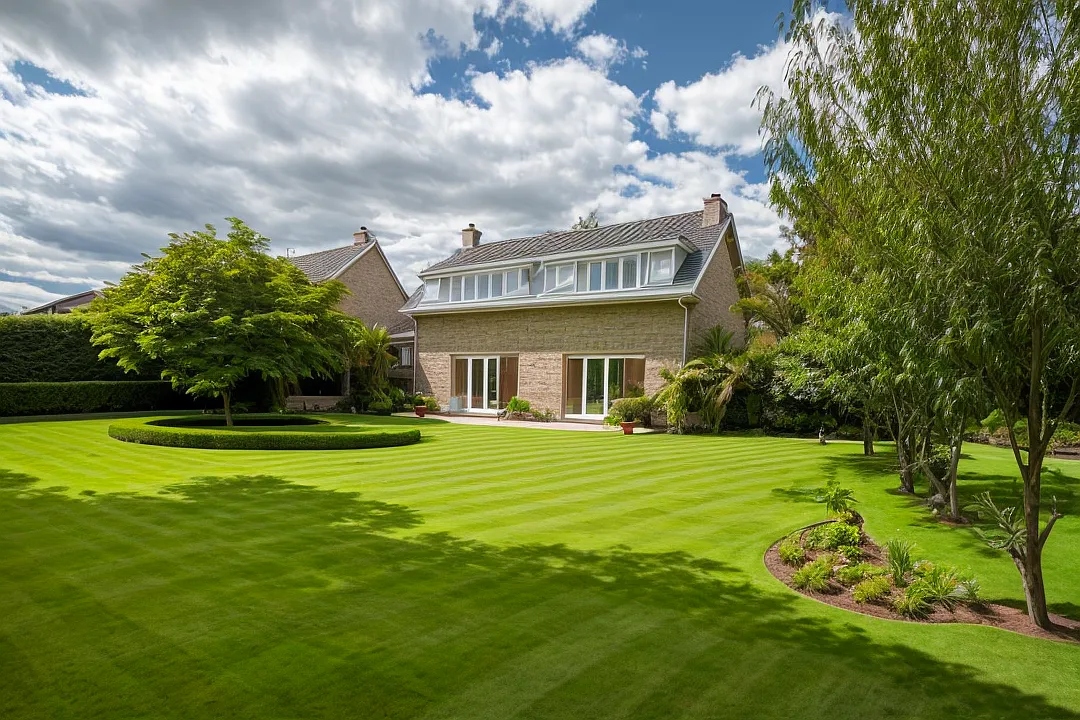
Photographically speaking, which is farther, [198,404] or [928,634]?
[198,404]

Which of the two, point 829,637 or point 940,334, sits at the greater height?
point 940,334

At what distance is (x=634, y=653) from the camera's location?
4.09 metres

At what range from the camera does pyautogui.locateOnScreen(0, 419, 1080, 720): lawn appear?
138 inches

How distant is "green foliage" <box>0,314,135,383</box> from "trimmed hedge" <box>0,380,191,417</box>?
1.05 meters

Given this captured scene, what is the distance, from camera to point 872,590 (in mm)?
5320

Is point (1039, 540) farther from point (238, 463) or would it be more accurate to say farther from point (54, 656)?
point (238, 463)

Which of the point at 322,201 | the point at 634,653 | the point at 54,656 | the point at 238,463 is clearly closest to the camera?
the point at 54,656

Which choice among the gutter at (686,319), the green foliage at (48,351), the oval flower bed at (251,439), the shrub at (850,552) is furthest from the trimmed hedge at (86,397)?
the shrub at (850,552)

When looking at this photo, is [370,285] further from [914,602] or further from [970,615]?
[970,615]

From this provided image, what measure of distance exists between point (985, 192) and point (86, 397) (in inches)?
1093

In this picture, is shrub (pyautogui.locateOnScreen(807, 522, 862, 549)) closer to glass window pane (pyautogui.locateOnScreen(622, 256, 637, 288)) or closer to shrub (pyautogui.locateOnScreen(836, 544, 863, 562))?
shrub (pyautogui.locateOnScreen(836, 544, 863, 562))

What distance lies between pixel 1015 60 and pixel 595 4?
10.1 meters

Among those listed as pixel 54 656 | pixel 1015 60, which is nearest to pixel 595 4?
pixel 1015 60

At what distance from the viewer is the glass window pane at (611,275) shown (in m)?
24.6
